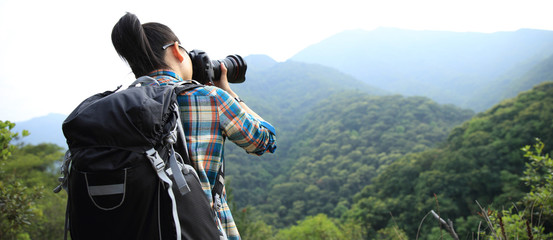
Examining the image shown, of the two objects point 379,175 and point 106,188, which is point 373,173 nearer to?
point 379,175

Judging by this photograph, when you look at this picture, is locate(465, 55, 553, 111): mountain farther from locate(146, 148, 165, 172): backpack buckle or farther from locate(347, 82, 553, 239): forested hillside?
locate(146, 148, 165, 172): backpack buckle

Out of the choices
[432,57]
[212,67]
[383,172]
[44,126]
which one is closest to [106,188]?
[212,67]

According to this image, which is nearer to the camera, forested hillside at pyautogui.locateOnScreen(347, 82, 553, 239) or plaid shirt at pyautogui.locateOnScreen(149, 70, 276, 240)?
plaid shirt at pyautogui.locateOnScreen(149, 70, 276, 240)

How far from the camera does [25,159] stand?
19.0 m

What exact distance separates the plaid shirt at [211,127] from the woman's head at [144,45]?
0.25 ft

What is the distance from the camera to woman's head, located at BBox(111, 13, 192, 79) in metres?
0.80

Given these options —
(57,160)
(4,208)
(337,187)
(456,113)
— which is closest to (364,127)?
(456,113)

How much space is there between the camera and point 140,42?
80cm

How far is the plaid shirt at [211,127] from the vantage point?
A: 748mm

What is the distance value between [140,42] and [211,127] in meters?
0.25

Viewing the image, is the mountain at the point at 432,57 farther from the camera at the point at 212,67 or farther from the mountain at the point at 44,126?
the camera at the point at 212,67

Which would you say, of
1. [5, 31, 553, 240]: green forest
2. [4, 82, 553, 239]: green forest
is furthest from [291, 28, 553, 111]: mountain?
[4, 82, 553, 239]: green forest

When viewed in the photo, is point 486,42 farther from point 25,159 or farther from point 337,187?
point 25,159

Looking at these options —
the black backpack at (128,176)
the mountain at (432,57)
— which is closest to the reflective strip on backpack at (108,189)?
the black backpack at (128,176)
